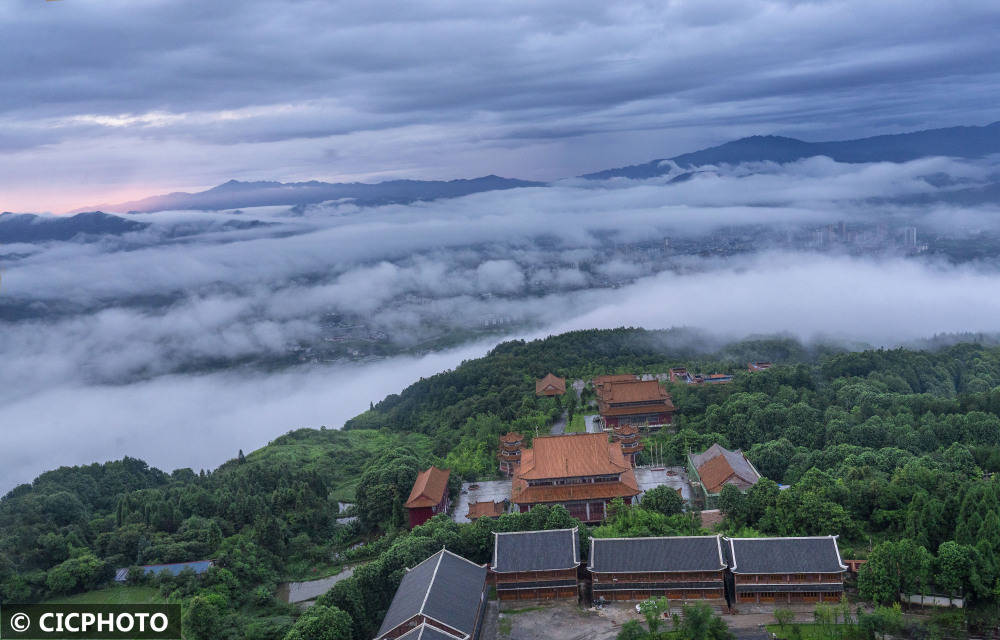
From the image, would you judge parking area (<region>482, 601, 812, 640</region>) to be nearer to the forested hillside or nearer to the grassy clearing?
the forested hillside

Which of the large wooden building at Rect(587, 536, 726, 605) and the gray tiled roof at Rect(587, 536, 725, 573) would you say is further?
the gray tiled roof at Rect(587, 536, 725, 573)

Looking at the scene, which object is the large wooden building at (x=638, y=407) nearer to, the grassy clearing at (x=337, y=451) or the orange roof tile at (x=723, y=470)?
the orange roof tile at (x=723, y=470)

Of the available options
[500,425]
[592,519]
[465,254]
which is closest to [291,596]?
[592,519]

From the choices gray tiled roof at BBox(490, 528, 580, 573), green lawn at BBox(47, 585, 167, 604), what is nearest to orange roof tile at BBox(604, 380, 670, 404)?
gray tiled roof at BBox(490, 528, 580, 573)

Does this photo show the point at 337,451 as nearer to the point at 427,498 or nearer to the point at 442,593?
the point at 427,498

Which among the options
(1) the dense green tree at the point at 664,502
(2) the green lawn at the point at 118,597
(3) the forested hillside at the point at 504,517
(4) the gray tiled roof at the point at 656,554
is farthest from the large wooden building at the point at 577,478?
(2) the green lawn at the point at 118,597

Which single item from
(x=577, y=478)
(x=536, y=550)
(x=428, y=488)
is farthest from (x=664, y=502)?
(x=428, y=488)

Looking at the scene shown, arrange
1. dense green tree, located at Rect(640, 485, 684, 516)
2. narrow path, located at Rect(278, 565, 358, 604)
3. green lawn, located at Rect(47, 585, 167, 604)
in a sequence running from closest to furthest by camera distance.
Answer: green lawn, located at Rect(47, 585, 167, 604) → narrow path, located at Rect(278, 565, 358, 604) → dense green tree, located at Rect(640, 485, 684, 516)
